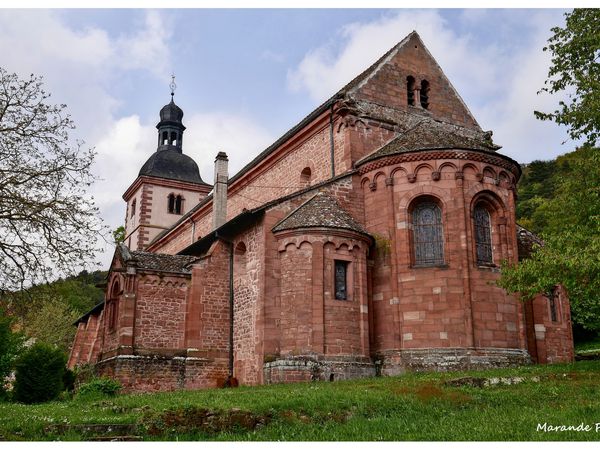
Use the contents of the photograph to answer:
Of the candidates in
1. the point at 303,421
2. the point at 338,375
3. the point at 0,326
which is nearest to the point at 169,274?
the point at 0,326

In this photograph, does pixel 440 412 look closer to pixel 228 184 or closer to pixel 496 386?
pixel 496 386

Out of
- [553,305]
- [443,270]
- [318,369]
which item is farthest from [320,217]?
[553,305]

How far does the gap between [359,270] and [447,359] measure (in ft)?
12.7

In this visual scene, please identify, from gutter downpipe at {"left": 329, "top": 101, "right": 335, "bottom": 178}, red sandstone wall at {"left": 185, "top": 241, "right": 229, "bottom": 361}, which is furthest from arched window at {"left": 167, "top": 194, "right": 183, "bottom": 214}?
gutter downpipe at {"left": 329, "top": 101, "right": 335, "bottom": 178}

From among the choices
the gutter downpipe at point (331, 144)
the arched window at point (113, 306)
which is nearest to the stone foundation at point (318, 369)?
the gutter downpipe at point (331, 144)

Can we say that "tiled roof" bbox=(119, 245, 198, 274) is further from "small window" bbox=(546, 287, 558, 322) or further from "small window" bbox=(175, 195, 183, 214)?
"small window" bbox=(175, 195, 183, 214)

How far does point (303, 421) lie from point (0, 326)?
16902 mm

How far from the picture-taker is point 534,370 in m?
16.2

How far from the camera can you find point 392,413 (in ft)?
36.2

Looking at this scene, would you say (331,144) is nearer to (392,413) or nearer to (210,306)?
(210,306)

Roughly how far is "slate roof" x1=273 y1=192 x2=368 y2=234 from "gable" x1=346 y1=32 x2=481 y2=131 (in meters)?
5.22

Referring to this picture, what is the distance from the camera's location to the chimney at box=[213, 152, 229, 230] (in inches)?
1200

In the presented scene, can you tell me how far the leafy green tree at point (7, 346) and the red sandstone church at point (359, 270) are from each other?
340cm

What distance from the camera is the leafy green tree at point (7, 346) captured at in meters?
23.1
